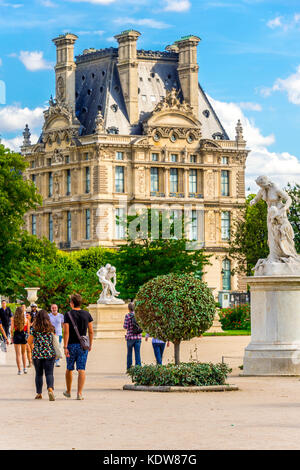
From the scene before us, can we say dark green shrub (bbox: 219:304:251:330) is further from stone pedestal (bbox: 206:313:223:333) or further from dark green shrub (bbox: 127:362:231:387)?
dark green shrub (bbox: 127:362:231:387)

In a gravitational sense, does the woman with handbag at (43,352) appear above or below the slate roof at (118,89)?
below

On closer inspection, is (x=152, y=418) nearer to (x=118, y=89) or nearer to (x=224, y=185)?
(x=118, y=89)

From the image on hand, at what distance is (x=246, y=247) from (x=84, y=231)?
84.8 feet

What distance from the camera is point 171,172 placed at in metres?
110

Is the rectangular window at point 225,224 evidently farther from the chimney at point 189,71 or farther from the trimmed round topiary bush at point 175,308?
the trimmed round topiary bush at point 175,308

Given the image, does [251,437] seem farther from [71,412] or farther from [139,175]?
[139,175]

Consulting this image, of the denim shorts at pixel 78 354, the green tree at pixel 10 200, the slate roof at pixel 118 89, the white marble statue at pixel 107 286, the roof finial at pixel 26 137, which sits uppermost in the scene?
the slate roof at pixel 118 89

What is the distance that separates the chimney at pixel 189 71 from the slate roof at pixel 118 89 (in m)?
1.00

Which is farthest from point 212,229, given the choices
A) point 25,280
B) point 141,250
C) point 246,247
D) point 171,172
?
point 25,280

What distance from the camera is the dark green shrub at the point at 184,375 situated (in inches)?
813

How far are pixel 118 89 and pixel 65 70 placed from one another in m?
4.93

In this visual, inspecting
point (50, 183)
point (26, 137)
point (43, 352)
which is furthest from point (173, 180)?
point (43, 352)

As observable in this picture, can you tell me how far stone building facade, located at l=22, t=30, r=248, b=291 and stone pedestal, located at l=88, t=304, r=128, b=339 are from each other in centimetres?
5213

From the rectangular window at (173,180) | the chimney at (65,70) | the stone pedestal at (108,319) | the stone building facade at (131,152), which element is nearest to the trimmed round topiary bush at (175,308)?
the stone pedestal at (108,319)
